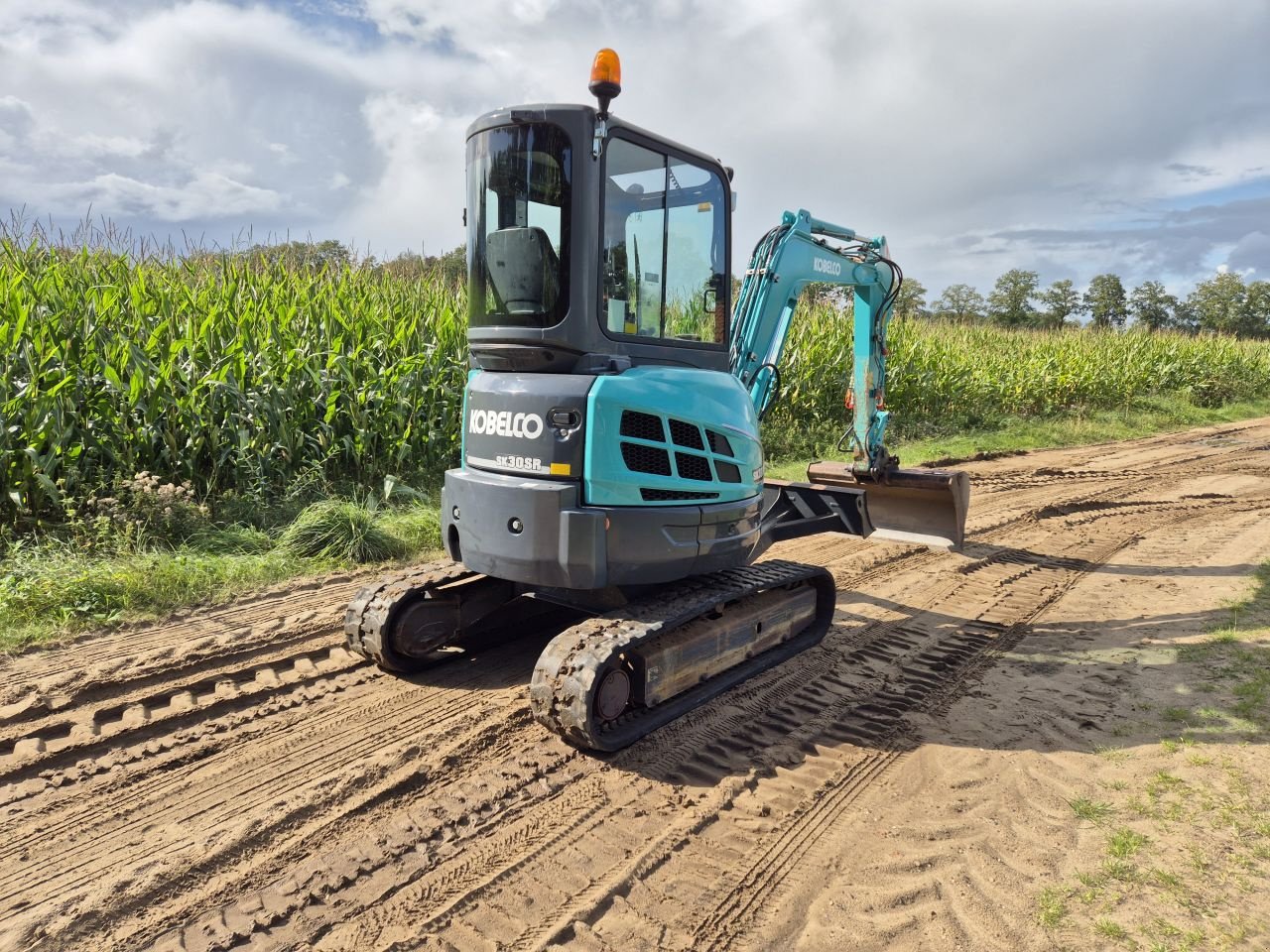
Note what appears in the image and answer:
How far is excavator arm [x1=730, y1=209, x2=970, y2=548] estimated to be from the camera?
5469 millimetres

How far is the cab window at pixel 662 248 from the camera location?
12.7ft

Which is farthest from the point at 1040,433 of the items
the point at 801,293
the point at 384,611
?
the point at 384,611

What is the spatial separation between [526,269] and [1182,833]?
352 cm

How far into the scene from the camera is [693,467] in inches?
161

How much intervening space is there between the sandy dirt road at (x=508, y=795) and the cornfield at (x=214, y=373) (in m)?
1.79

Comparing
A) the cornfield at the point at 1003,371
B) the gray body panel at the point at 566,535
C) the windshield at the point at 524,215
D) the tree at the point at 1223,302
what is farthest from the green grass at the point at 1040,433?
the tree at the point at 1223,302

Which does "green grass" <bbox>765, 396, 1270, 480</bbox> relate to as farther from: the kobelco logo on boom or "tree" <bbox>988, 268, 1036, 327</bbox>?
"tree" <bbox>988, 268, 1036, 327</bbox>

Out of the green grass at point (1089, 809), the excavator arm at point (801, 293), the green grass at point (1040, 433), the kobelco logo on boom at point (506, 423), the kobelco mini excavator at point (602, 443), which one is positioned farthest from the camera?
the green grass at point (1040, 433)

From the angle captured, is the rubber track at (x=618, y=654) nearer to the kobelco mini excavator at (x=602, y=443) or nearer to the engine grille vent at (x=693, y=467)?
the kobelco mini excavator at (x=602, y=443)

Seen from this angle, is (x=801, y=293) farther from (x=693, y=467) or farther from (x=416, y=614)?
(x=416, y=614)

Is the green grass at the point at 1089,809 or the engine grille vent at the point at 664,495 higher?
the engine grille vent at the point at 664,495

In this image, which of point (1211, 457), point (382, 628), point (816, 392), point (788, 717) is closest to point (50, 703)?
point (382, 628)

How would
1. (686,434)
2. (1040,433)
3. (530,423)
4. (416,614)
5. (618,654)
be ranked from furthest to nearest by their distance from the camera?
(1040,433), (416,614), (686,434), (530,423), (618,654)

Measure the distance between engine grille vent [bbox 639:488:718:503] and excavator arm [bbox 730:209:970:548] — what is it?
4.28ft
